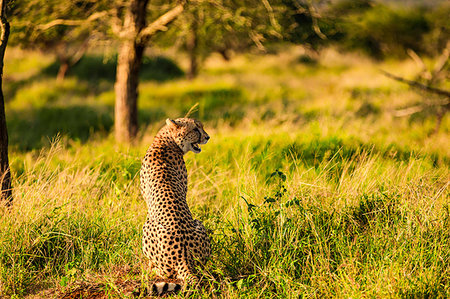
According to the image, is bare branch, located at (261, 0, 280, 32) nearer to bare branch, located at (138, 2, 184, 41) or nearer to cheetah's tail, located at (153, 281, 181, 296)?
bare branch, located at (138, 2, 184, 41)

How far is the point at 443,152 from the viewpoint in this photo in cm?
622

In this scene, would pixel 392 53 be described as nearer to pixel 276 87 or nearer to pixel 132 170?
pixel 276 87

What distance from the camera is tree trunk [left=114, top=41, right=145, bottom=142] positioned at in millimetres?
8531

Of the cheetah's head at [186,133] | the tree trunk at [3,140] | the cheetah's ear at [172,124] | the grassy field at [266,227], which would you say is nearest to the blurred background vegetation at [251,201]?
the grassy field at [266,227]

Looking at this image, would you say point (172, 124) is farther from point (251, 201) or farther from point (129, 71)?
point (129, 71)

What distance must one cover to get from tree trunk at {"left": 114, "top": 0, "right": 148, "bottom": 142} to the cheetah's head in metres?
4.78

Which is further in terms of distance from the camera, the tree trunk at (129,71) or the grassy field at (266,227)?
the tree trunk at (129,71)

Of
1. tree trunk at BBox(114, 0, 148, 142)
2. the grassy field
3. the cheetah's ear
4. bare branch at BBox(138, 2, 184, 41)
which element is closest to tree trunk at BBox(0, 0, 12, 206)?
the grassy field

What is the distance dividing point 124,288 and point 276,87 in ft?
44.3

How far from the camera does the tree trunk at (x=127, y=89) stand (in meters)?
8.53

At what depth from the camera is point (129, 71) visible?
8586 mm

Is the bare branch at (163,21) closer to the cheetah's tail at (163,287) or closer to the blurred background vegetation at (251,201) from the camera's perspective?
the blurred background vegetation at (251,201)

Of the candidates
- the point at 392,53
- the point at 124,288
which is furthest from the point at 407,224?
the point at 392,53

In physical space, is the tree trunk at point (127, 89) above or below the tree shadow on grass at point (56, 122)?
above
